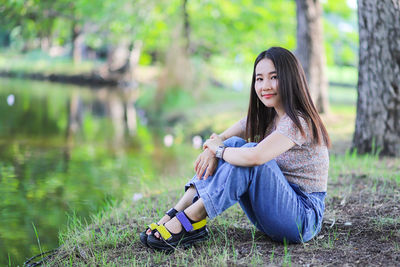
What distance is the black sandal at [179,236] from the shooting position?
2551 millimetres

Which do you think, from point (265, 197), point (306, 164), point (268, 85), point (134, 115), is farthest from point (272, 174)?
point (134, 115)

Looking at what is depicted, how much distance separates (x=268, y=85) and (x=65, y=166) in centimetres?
416

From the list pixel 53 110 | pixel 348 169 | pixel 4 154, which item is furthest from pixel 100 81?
pixel 348 169

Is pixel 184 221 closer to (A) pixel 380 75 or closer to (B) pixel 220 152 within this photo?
(B) pixel 220 152

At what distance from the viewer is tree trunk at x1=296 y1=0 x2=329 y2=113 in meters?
7.67

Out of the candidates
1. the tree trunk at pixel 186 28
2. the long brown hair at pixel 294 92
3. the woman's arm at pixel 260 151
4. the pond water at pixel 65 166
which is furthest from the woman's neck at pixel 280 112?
the tree trunk at pixel 186 28

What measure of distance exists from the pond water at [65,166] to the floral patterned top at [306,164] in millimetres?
1710

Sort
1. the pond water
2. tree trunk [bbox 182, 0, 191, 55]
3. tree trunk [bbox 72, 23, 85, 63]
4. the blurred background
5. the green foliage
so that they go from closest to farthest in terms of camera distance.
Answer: the pond water → the blurred background → tree trunk [bbox 182, 0, 191, 55] → the green foliage → tree trunk [bbox 72, 23, 85, 63]

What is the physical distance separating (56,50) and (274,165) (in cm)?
3164

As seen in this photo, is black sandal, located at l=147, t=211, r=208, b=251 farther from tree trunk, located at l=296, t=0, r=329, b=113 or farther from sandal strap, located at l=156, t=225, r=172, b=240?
tree trunk, located at l=296, t=0, r=329, b=113

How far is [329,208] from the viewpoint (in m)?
3.33

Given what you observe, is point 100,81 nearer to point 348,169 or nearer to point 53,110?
point 53,110

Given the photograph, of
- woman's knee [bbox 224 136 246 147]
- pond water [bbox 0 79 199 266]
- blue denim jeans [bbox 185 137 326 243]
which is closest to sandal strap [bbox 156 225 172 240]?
blue denim jeans [bbox 185 137 326 243]

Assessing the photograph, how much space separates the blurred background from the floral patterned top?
5.80 ft
